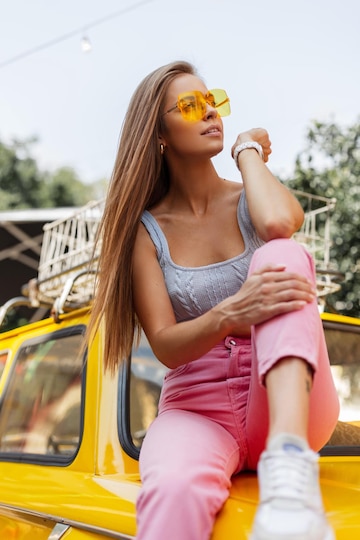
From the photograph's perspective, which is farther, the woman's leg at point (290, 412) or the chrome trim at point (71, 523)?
the chrome trim at point (71, 523)

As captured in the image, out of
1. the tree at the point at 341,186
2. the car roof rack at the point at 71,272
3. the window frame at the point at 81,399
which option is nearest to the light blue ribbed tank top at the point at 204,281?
the window frame at the point at 81,399

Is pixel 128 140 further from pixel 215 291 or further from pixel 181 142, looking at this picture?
pixel 215 291

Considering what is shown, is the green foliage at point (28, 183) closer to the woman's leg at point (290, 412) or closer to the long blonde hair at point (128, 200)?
the long blonde hair at point (128, 200)

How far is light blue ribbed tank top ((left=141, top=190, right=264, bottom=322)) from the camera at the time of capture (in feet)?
6.80

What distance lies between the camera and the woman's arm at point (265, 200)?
1.86 metres

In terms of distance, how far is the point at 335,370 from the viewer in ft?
9.84

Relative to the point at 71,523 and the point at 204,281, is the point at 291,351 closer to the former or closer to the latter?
the point at 204,281

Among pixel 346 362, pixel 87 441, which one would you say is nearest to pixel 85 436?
pixel 87 441

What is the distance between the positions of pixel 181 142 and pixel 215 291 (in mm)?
485

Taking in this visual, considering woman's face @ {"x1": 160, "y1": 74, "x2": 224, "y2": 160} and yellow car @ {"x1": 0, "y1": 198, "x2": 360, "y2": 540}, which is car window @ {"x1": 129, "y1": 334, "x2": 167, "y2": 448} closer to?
yellow car @ {"x1": 0, "y1": 198, "x2": 360, "y2": 540}

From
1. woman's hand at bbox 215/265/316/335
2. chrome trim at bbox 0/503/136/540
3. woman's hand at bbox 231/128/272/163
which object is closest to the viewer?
woman's hand at bbox 215/265/316/335

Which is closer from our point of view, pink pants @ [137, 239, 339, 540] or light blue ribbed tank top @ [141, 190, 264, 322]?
pink pants @ [137, 239, 339, 540]

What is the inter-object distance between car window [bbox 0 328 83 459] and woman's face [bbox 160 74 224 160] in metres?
1.17

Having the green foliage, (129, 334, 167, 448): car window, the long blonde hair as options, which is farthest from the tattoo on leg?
the green foliage
